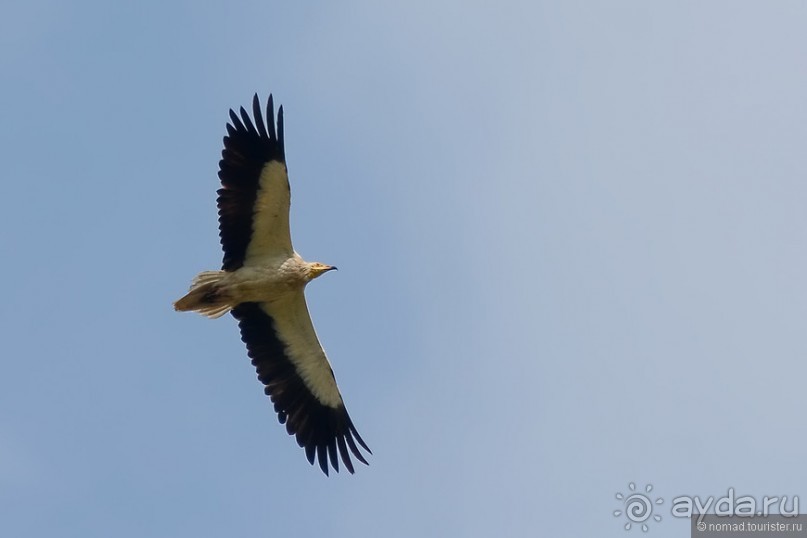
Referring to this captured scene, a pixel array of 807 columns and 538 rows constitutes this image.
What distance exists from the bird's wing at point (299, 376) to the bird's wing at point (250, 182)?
129 centimetres

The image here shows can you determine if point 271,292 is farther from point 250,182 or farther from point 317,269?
point 250,182

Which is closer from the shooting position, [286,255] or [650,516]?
[650,516]

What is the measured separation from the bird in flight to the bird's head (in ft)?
0.05

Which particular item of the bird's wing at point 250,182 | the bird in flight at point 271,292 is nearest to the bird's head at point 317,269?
the bird in flight at point 271,292

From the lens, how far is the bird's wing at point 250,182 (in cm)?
1731

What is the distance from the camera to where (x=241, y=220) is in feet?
57.3

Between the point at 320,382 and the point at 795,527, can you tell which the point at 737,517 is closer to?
the point at 795,527

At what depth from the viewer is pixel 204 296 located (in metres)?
17.4

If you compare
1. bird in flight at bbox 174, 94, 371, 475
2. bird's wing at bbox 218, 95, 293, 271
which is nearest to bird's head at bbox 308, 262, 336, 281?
bird in flight at bbox 174, 94, 371, 475

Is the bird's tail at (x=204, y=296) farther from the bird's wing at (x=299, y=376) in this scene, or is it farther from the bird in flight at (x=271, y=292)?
the bird's wing at (x=299, y=376)

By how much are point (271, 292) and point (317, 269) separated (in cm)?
85

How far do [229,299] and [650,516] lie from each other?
738 cm

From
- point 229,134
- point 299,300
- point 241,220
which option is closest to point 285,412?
point 299,300

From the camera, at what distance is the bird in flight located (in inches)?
683
